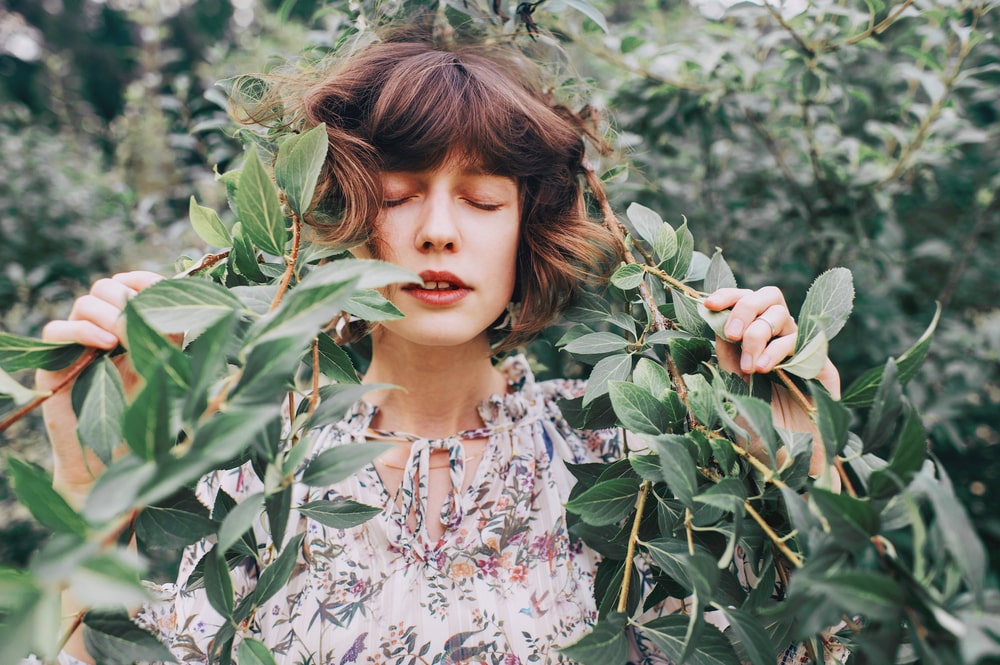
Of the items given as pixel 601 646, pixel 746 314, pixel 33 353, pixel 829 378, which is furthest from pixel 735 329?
pixel 33 353

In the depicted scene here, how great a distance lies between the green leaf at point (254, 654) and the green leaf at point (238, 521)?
0.13m

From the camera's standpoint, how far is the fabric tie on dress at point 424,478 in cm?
97

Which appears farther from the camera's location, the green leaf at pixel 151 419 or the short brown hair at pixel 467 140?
the short brown hair at pixel 467 140

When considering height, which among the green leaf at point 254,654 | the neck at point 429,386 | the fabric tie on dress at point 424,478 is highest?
the green leaf at point 254,654

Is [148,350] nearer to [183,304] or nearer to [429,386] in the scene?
[183,304]

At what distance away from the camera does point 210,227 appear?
26.7 inches

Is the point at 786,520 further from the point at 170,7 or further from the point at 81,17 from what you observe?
the point at 81,17

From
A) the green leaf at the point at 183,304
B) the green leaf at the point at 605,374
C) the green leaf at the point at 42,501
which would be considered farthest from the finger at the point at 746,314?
the green leaf at the point at 42,501

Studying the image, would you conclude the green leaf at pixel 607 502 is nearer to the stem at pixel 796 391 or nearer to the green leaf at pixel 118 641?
the stem at pixel 796 391

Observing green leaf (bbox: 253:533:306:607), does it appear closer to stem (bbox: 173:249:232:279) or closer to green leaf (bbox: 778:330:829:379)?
stem (bbox: 173:249:232:279)

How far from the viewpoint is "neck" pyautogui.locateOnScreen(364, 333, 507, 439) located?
1.04m

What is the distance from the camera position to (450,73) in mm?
898

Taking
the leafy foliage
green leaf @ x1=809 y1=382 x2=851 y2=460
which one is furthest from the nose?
green leaf @ x1=809 y1=382 x2=851 y2=460

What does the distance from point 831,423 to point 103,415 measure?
1.77 ft
